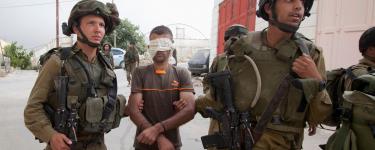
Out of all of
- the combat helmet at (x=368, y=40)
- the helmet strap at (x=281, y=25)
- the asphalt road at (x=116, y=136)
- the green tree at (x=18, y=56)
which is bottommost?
the asphalt road at (x=116, y=136)

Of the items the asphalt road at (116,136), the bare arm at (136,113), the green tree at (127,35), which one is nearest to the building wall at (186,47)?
the green tree at (127,35)

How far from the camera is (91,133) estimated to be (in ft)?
7.75

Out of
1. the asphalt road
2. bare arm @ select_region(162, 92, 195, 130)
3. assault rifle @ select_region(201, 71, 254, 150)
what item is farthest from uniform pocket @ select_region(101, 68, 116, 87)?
the asphalt road

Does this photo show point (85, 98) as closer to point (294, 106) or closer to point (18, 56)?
point (294, 106)

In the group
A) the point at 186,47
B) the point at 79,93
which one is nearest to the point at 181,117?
the point at 79,93

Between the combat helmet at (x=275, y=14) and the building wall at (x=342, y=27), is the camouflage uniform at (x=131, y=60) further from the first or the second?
the combat helmet at (x=275, y=14)

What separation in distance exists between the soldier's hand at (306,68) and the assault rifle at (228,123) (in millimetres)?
377

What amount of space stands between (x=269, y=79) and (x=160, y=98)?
951 mm

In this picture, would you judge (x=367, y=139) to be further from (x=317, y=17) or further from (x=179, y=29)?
(x=179, y=29)

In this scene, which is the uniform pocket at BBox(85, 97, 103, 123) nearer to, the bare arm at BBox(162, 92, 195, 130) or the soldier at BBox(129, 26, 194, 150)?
the soldier at BBox(129, 26, 194, 150)

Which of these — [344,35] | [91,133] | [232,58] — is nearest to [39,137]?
[91,133]

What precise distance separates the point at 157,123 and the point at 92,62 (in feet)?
2.02

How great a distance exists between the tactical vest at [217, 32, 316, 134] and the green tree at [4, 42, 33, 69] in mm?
25233

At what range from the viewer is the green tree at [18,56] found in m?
24.8
